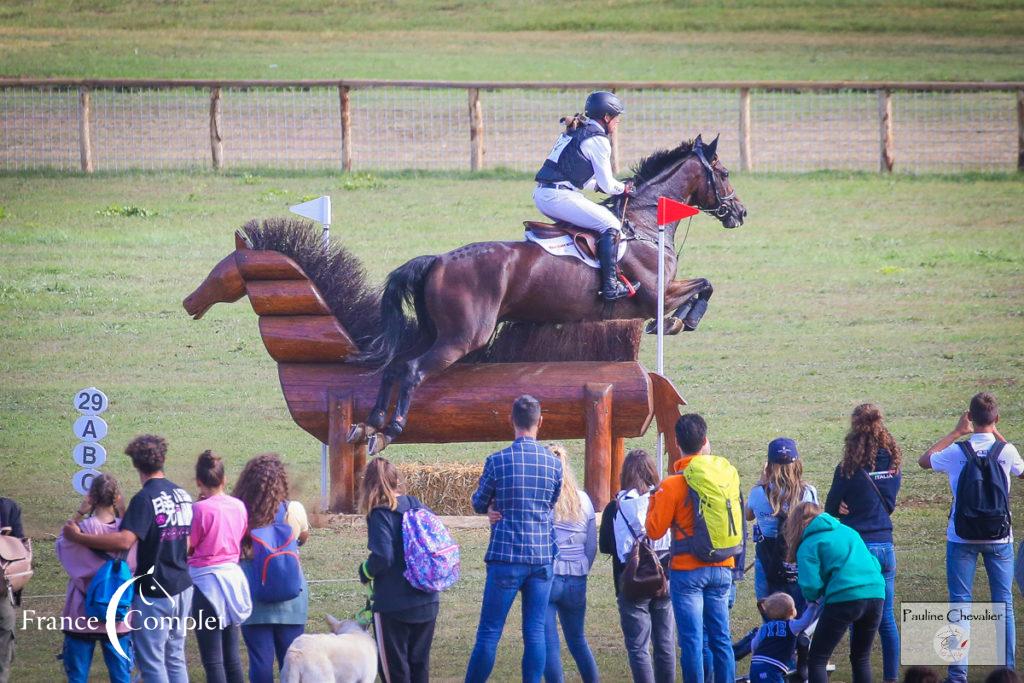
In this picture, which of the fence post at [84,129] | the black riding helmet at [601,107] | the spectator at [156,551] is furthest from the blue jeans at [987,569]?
the fence post at [84,129]

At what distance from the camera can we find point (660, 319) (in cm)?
1125

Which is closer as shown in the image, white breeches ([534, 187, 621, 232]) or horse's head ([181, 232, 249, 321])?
white breeches ([534, 187, 621, 232])

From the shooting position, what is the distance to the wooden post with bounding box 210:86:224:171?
2358 centimetres

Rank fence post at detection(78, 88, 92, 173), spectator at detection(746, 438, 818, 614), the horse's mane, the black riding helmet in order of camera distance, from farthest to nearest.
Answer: fence post at detection(78, 88, 92, 173) → the horse's mane → the black riding helmet → spectator at detection(746, 438, 818, 614)

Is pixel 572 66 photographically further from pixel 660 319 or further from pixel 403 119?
pixel 660 319

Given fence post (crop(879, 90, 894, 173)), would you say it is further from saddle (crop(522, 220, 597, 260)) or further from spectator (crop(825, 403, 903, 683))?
spectator (crop(825, 403, 903, 683))

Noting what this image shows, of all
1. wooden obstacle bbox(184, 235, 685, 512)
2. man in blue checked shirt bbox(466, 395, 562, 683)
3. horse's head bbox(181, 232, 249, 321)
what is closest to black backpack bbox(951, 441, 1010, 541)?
man in blue checked shirt bbox(466, 395, 562, 683)

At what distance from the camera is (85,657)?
7.72 m

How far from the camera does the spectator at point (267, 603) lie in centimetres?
777

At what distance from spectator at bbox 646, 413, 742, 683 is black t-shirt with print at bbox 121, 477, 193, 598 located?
233 centimetres

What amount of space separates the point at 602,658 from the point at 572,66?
82.0 ft

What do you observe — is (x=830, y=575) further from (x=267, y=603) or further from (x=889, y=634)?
(x=267, y=603)

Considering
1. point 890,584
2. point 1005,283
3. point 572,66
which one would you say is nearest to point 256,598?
point 890,584

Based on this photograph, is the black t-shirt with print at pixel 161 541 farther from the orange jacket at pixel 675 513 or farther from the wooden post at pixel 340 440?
the wooden post at pixel 340 440
